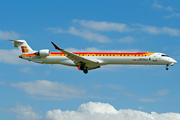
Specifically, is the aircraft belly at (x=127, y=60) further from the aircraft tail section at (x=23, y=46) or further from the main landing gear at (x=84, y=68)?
the aircraft tail section at (x=23, y=46)

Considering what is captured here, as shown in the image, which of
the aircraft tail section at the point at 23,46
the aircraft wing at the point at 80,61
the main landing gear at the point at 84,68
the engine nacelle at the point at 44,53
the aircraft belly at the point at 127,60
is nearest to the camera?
the aircraft wing at the point at 80,61

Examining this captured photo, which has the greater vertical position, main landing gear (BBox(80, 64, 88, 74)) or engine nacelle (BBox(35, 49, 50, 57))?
engine nacelle (BBox(35, 49, 50, 57))

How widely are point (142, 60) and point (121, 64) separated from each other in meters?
3.73

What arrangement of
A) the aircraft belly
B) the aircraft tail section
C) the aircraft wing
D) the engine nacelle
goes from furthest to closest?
the aircraft tail section → the engine nacelle → the aircraft belly → the aircraft wing

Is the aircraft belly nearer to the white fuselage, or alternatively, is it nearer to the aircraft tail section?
the white fuselage

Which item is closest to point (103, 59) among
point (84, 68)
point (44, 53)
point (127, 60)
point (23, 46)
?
point (84, 68)

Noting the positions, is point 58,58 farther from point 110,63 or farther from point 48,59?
point 110,63

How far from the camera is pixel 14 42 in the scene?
1973 inches

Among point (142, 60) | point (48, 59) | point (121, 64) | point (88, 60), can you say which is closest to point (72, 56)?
point (88, 60)

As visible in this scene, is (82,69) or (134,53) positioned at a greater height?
(134,53)

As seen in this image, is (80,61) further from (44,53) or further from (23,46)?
(23,46)

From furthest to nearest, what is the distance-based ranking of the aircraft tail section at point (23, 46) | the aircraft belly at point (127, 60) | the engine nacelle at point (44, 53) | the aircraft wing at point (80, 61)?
the aircraft tail section at point (23, 46), the engine nacelle at point (44, 53), the aircraft belly at point (127, 60), the aircraft wing at point (80, 61)

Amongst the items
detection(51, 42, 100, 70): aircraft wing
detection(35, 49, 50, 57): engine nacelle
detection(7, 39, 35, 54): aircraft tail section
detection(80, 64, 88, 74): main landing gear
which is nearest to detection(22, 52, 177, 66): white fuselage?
detection(51, 42, 100, 70): aircraft wing

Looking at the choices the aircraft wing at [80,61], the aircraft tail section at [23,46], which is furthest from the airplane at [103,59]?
the aircraft tail section at [23,46]
